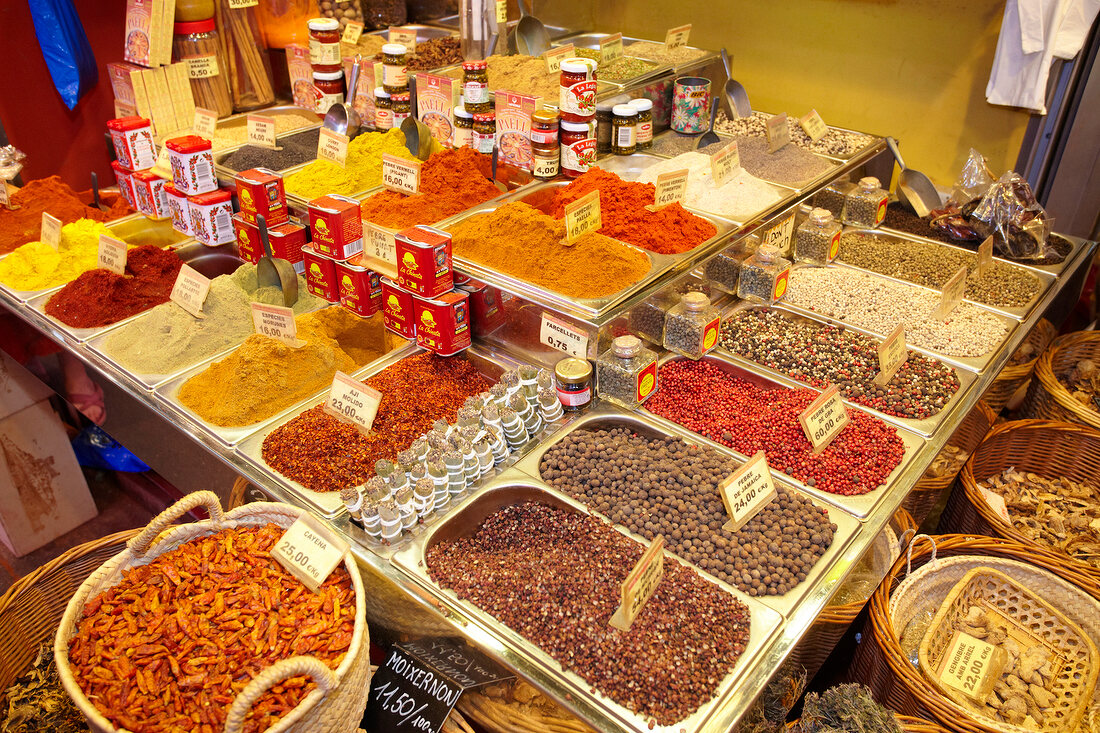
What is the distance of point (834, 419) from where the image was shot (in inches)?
77.3

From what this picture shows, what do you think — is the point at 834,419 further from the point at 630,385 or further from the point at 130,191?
the point at 130,191

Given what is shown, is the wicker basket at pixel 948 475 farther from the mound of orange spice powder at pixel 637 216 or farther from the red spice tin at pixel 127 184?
the red spice tin at pixel 127 184

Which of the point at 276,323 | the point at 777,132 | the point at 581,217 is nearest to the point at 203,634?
the point at 276,323

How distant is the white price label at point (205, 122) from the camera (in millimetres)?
3076

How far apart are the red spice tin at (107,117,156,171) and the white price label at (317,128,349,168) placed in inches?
25.9

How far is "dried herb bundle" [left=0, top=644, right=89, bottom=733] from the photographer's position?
5.53ft

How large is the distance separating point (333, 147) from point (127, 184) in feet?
2.85

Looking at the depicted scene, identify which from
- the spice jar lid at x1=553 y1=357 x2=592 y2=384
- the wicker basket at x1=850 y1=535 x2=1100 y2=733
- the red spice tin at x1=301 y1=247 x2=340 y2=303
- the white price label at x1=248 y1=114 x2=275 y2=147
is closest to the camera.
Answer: the wicker basket at x1=850 y1=535 x2=1100 y2=733

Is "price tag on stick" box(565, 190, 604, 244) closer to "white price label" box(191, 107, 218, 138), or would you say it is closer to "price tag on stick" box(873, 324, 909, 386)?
"price tag on stick" box(873, 324, 909, 386)

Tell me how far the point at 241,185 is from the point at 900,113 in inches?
119

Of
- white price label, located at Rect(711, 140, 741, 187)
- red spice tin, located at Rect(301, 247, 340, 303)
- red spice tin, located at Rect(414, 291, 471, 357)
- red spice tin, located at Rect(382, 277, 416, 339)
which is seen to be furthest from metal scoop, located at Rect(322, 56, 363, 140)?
white price label, located at Rect(711, 140, 741, 187)

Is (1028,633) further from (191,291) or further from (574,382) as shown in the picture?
(191,291)

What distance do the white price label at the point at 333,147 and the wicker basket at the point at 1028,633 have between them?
2.39m

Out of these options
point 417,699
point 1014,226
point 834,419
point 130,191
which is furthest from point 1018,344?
point 130,191
